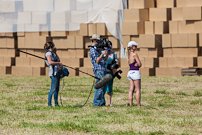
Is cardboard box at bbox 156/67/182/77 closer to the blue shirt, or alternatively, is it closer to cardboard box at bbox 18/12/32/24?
cardboard box at bbox 18/12/32/24

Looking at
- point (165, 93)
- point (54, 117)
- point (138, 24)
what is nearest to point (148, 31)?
point (138, 24)

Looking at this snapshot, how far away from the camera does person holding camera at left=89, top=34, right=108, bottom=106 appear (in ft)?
35.5

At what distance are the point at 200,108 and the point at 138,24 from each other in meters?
10.9

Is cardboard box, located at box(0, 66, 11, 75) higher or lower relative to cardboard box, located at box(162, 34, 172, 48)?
lower

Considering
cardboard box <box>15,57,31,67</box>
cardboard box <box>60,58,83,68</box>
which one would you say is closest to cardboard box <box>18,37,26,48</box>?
cardboard box <box>15,57,31,67</box>

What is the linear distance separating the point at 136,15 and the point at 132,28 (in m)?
0.63

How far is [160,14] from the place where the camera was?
21.8 meters

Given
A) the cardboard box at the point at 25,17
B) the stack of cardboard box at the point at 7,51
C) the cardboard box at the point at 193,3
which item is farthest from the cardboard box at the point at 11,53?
the cardboard box at the point at 193,3

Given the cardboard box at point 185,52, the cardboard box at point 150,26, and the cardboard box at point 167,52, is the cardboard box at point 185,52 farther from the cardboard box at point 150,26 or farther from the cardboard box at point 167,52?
the cardboard box at point 150,26

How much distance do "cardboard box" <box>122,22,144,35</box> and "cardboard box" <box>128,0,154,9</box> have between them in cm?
82

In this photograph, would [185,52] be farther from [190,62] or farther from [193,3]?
[193,3]

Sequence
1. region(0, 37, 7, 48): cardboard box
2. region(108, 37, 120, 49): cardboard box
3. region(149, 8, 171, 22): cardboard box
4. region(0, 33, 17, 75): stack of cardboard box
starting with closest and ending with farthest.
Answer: region(149, 8, 171, 22): cardboard box < region(108, 37, 120, 49): cardboard box < region(0, 33, 17, 75): stack of cardboard box < region(0, 37, 7, 48): cardboard box

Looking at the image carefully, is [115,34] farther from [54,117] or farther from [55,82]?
[54,117]

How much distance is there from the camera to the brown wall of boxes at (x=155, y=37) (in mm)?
21250
